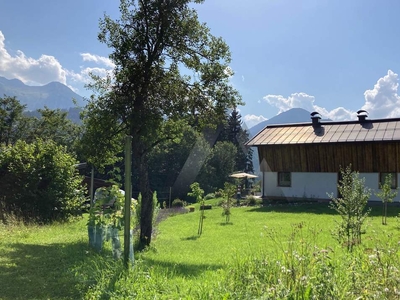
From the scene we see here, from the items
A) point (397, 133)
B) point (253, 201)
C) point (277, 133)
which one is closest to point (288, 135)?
point (277, 133)

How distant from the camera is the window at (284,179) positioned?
26.8 meters

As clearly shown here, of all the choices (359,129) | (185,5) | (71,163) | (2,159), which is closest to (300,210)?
(359,129)

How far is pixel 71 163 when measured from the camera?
52.5 ft

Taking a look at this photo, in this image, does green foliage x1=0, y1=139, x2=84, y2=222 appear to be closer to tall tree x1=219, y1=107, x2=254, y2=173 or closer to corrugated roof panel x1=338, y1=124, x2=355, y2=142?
corrugated roof panel x1=338, y1=124, x2=355, y2=142

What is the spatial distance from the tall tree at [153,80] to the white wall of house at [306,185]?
16.7 metres

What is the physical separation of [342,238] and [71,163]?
12422 millimetres

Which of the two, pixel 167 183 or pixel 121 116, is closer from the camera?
pixel 121 116

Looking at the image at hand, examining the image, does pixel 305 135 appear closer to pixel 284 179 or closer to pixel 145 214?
pixel 284 179

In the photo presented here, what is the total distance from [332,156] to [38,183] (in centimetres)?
1896

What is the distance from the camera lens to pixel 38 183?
14906mm

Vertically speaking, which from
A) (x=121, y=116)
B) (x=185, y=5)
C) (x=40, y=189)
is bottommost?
(x=40, y=189)

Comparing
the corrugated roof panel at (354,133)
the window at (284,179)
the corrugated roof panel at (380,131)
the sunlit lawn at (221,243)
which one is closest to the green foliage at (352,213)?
the sunlit lawn at (221,243)

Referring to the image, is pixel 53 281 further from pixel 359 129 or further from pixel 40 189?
pixel 359 129

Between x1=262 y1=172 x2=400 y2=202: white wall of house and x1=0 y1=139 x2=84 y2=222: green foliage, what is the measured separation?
52.5 feet
